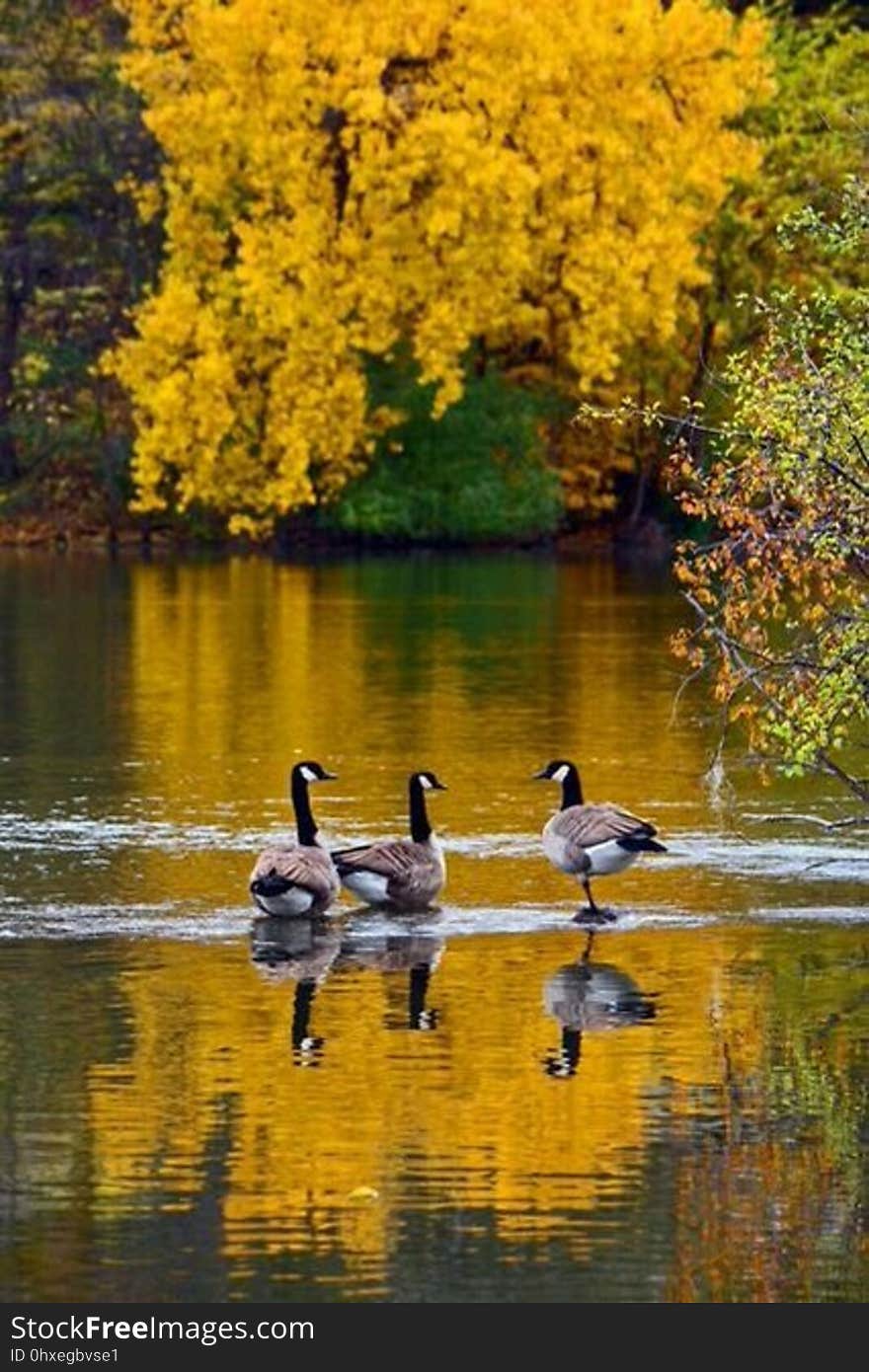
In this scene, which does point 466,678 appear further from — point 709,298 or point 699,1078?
point 709,298

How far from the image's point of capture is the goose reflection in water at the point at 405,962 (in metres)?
21.4

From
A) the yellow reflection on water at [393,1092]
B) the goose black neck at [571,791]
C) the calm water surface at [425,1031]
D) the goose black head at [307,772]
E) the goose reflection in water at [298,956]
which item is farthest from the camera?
the goose black head at [307,772]

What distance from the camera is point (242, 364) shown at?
7731 centimetres

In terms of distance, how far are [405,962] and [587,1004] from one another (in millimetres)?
2053

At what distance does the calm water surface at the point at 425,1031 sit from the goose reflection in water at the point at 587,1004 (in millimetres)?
40

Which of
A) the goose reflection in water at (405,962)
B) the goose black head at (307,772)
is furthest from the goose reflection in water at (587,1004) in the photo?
the goose black head at (307,772)

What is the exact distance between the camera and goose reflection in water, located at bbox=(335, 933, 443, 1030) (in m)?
21.4

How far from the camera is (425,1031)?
20906 mm

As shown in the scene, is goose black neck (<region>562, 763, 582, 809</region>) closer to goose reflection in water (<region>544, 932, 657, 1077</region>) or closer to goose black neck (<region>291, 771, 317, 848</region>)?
goose black neck (<region>291, 771, 317, 848</region>)

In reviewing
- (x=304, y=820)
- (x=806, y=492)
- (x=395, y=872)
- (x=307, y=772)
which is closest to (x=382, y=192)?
(x=307, y=772)

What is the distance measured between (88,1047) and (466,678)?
1012 inches

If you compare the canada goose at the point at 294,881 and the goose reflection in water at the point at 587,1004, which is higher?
the canada goose at the point at 294,881

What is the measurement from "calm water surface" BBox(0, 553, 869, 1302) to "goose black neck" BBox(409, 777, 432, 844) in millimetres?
571

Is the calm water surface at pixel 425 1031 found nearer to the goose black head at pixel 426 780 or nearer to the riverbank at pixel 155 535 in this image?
the goose black head at pixel 426 780
